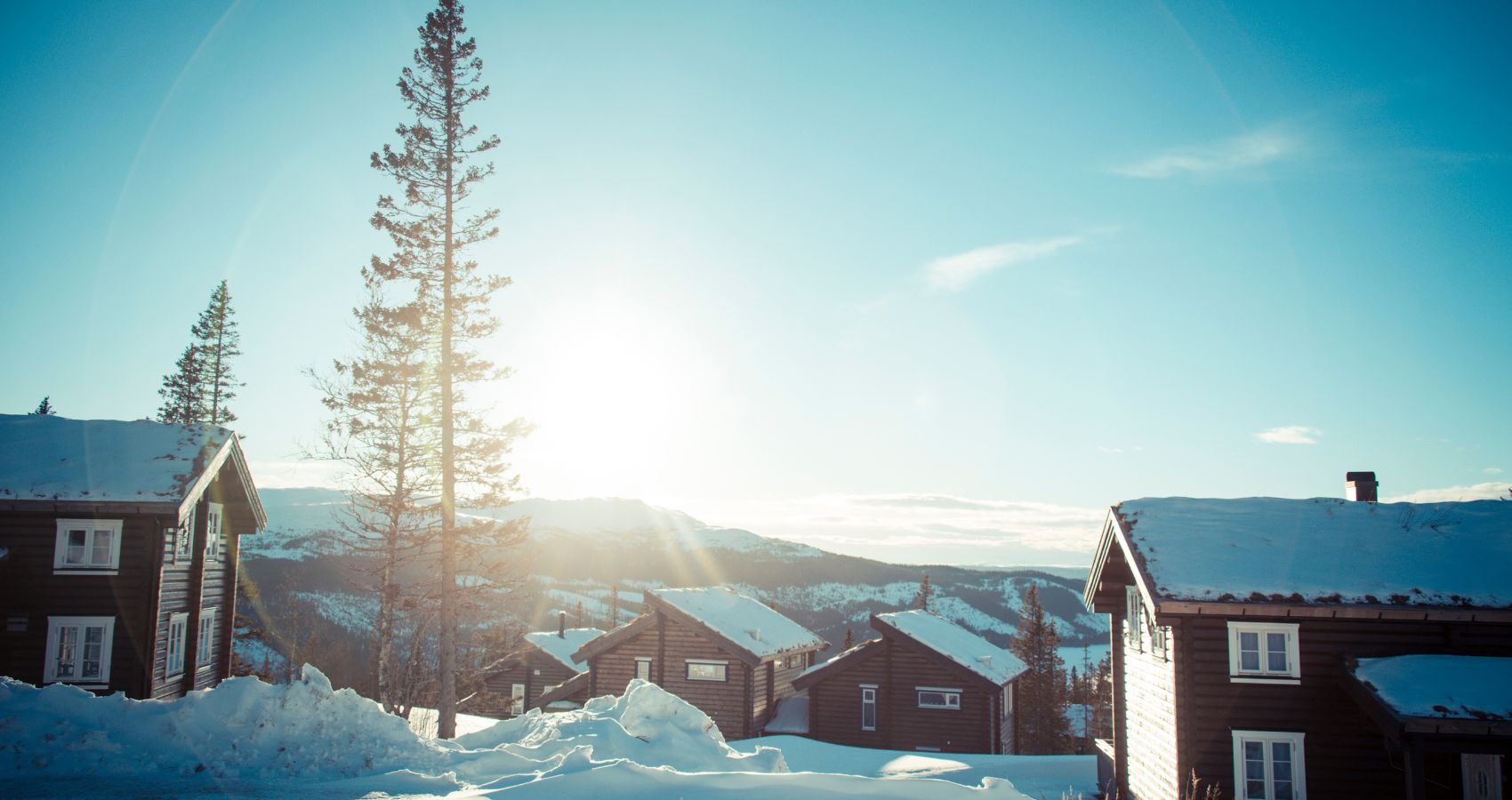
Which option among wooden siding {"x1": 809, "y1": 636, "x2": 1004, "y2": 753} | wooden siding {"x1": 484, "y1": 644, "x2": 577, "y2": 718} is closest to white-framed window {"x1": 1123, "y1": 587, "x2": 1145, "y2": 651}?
wooden siding {"x1": 809, "y1": 636, "x2": 1004, "y2": 753}

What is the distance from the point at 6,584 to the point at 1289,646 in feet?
88.8

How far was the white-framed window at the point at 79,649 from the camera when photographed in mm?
18312

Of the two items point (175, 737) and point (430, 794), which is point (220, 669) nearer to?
point (175, 737)

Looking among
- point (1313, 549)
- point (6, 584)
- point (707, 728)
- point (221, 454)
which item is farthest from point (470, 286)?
point (1313, 549)

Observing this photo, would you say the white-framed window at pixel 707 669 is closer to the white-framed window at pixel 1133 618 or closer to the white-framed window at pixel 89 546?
the white-framed window at pixel 1133 618

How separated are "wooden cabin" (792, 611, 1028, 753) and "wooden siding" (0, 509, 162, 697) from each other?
2172 cm

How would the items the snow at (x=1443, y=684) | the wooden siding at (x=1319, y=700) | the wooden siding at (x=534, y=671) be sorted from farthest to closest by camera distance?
the wooden siding at (x=534, y=671)
the wooden siding at (x=1319, y=700)
the snow at (x=1443, y=684)

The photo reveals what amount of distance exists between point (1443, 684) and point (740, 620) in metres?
24.0

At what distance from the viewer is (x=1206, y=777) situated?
50.9ft

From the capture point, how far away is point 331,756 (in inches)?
416

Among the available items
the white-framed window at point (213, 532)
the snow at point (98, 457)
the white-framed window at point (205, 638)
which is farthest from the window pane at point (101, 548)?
the white-framed window at point (205, 638)

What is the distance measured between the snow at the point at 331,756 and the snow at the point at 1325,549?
A: 27.7 feet

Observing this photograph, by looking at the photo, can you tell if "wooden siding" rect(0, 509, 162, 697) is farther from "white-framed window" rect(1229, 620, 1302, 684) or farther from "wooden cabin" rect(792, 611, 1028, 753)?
"white-framed window" rect(1229, 620, 1302, 684)

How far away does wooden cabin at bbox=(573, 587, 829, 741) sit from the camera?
31203 mm
